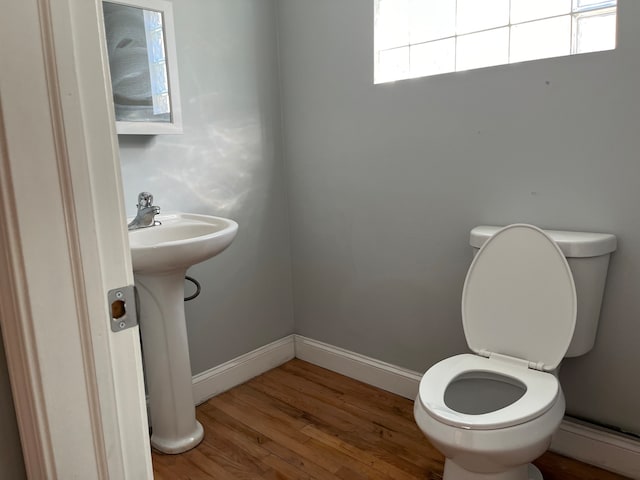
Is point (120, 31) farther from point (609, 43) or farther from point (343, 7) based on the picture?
point (609, 43)

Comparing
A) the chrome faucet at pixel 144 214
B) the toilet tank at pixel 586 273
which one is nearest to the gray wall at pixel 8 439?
the chrome faucet at pixel 144 214

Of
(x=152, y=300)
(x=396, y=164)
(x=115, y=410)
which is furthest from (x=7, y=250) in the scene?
(x=396, y=164)

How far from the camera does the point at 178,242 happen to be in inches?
62.9

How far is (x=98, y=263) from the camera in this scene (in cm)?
60

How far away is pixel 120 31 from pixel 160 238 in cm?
78

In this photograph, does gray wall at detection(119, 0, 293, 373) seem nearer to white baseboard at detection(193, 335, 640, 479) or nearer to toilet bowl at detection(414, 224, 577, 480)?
white baseboard at detection(193, 335, 640, 479)

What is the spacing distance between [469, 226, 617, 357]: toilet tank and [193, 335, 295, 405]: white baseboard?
148 centimetres

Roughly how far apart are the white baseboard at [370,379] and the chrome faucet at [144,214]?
0.82 m

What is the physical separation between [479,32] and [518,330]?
1.13 meters

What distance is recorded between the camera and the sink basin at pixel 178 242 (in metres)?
1.56

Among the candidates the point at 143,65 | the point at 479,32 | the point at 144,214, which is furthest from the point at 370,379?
the point at 143,65

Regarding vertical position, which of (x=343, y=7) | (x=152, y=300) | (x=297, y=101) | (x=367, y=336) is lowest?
(x=367, y=336)

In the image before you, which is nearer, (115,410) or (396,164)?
(115,410)

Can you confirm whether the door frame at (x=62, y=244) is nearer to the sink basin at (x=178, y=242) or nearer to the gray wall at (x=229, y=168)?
the sink basin at (x=178, y=242)
